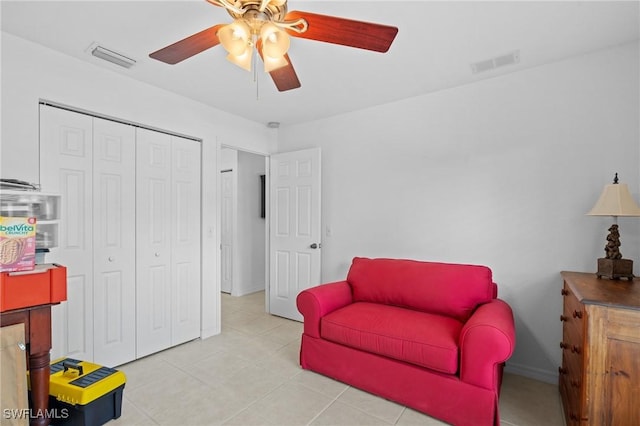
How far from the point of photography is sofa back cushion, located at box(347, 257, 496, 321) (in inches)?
93.2

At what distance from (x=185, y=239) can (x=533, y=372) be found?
129 inches

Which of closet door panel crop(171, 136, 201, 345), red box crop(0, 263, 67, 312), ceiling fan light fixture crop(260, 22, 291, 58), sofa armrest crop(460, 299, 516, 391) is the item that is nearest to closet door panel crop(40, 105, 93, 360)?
closet door panel crop(171, 136, 201, 345)

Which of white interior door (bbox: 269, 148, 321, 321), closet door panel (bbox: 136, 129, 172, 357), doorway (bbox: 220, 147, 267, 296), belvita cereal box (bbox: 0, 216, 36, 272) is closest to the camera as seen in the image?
belvita cereal box (bbox: 0, 216, 36, 272)

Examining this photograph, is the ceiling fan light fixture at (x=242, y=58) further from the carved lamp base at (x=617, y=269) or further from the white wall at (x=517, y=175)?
the carved lamp base at (x=617, y=269)

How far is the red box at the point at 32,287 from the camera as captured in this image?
143 centimetres

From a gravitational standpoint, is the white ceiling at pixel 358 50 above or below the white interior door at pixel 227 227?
above

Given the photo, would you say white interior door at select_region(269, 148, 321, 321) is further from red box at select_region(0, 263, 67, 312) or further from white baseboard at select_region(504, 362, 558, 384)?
red box at select_region(0, 263, 67, 312)

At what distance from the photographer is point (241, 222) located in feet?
16.3

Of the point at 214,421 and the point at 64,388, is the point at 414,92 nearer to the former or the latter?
the point at 214,421

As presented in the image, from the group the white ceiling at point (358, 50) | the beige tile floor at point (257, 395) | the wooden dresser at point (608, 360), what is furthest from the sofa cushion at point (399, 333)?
the white ceiling at point (358, 50)

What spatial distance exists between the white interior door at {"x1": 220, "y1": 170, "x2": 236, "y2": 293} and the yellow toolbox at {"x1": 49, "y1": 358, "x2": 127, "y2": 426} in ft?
9.92

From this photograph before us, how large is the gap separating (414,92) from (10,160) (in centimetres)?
318

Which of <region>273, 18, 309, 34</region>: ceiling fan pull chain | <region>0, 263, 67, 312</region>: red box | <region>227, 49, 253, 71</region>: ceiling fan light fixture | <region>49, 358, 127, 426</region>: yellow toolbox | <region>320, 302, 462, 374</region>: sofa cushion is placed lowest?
<region>49, 358, 127, 426</region>: yellow toolbox

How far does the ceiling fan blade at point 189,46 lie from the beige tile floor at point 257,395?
2146 millimetres
